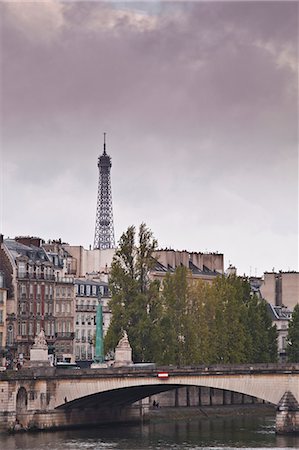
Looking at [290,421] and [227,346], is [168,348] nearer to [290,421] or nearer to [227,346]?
[227,346]

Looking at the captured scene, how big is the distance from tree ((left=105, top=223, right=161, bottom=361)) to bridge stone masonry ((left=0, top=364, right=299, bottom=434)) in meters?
5.59

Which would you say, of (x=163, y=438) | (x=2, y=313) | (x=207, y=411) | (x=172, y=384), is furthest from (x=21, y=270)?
(x=163, y=438)

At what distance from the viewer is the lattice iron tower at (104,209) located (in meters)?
178

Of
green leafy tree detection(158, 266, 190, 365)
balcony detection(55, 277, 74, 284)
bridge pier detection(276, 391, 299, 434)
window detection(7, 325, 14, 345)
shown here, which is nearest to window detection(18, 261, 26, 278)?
window detection(7, 325, 14, 345)

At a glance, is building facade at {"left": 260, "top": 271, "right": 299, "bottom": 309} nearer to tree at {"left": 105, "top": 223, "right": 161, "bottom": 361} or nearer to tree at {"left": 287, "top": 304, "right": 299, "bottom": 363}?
tree at {"left": 287, "top": 304, "right": 299, "bottom": 363}

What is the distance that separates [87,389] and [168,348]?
538 inches

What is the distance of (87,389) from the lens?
108375 millimetres

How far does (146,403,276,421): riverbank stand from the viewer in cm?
12206

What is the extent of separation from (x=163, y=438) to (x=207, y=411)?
24.7 metres

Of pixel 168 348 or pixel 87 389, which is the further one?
pixel 168 348

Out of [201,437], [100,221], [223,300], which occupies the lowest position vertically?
[201,437]

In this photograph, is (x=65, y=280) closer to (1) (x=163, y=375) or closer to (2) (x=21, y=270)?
(2) (x=21, y=270)

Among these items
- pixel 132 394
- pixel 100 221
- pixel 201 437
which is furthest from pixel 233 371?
pixel 100 221

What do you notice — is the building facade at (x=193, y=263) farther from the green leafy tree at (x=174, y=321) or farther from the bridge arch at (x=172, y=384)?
the bridge arch at (x=172, y=384)
